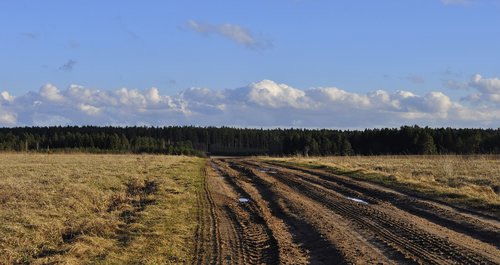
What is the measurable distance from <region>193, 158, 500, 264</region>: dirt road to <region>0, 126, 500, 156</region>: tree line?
62.9 m

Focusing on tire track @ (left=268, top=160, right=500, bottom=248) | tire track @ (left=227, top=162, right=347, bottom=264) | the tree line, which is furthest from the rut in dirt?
the tree line

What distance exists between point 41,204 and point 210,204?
5014mm

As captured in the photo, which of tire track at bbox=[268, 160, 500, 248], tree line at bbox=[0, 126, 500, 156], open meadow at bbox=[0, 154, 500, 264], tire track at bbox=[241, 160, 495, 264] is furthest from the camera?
tree line at bbox=[0, 126, 500, 156]

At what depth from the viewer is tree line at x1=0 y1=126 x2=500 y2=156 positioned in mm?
97750

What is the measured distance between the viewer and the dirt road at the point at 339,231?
355 inches

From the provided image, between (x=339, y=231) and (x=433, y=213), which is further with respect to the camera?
(x=433, y=213)

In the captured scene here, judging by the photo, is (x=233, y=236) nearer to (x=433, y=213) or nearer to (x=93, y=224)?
(x=93, y=224)

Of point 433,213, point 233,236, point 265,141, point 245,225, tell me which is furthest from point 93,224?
point 265,141

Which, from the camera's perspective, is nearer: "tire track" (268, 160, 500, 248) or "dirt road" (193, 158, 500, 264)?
"dirt road" (193, 158, 500, 264)

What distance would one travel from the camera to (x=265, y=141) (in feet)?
542

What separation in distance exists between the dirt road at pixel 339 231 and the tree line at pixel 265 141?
206ft

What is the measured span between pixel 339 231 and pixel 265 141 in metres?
154

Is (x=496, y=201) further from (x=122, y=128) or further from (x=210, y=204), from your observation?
(x=122, y=128)

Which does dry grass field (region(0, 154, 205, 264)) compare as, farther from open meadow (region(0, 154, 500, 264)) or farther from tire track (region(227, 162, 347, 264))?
tire track (region(227, 162, 347, 264))
